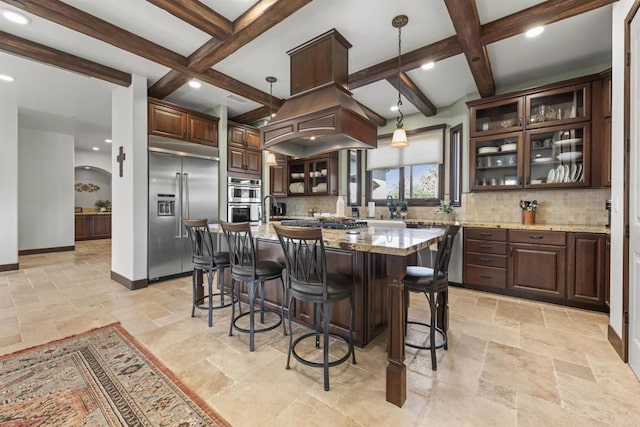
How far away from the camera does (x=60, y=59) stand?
10.3 feet

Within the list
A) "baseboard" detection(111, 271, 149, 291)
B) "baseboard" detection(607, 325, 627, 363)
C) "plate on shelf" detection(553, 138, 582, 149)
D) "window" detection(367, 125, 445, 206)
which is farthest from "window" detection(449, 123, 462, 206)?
"baseboard" detection(111, 271, 149, 291)

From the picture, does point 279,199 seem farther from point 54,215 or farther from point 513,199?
point 54,215

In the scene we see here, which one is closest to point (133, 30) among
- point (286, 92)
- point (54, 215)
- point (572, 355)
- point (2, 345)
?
point (286, 92)

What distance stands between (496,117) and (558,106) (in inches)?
26.1

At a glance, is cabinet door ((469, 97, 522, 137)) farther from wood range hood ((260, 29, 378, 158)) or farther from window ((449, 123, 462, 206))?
wood range hood ((260, 29, 378, 158))

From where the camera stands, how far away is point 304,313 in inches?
102

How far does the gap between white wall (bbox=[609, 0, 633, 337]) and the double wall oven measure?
4.35 m

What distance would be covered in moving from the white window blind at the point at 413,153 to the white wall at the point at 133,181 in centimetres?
384

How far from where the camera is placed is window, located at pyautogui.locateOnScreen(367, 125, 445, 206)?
473 centimetres

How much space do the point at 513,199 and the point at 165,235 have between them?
5.09 meters

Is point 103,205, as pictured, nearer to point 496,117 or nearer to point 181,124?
point 181,124

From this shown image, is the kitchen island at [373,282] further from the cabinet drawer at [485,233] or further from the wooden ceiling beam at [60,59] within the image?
the wooden ceiling beam at [60,59]

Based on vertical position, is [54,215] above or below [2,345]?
above

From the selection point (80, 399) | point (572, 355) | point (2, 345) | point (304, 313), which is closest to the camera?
point (80, 399)
